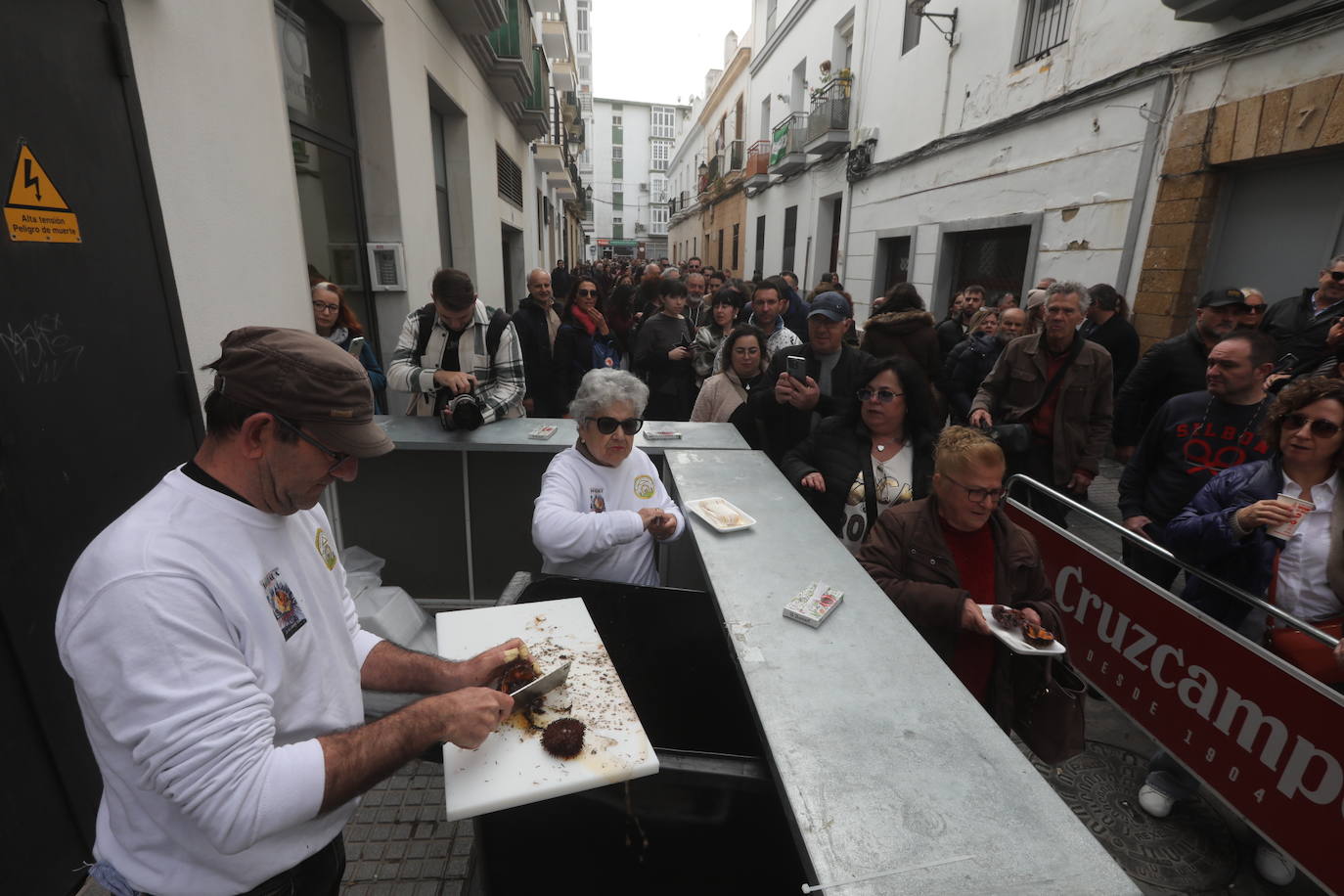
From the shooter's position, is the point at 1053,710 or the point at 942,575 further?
the point at 942,575

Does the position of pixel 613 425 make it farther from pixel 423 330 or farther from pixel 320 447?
pixel 423 330

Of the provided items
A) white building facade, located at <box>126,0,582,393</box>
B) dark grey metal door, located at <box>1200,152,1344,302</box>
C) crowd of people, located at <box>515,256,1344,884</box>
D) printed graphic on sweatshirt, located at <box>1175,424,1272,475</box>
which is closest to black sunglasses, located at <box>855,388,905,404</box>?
crowd of people, located at <box>515,256,1344,884</box>

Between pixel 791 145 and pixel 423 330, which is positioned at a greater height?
pixel 791 145

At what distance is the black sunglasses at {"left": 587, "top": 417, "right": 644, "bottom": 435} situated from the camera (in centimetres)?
256

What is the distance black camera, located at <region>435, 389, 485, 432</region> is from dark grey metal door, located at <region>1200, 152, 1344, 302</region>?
277 inches

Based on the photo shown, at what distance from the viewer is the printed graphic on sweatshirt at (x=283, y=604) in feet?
4.21

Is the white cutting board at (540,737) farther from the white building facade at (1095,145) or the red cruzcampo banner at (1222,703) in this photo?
the white building facade at (1095,145)

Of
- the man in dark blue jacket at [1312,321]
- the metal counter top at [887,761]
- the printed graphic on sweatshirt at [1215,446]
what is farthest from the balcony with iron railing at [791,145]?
the metal counter top at [887,761]

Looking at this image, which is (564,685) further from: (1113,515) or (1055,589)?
(1113,515)

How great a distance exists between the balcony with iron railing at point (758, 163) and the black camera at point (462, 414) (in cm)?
1927

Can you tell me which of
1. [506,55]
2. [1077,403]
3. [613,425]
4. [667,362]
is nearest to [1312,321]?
[1077,403]

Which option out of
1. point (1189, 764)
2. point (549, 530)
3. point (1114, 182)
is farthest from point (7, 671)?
point (1114, 182)

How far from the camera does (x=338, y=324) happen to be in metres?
4.33

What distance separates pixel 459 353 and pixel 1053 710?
3.63m
